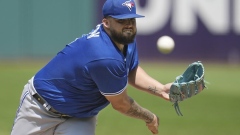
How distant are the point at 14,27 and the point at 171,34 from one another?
510 centimetres

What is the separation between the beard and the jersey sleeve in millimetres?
195

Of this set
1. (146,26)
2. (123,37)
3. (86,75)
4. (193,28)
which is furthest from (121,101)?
(193,28)

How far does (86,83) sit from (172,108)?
7.76 metres

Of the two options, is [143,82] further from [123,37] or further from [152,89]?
[123,37]

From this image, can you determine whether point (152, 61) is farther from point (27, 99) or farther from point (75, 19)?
point (27, 99)

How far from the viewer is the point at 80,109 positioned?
627cm

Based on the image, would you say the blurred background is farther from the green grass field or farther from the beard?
the beard

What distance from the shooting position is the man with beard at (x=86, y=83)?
5898 millimetres

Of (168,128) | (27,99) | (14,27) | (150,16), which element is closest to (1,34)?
(14,27)

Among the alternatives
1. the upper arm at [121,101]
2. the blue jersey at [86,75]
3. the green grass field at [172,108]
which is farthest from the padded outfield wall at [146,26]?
the upper arm at [121,101]

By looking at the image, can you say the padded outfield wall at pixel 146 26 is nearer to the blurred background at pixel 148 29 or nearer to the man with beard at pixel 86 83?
the blurred background at pixel 148 29

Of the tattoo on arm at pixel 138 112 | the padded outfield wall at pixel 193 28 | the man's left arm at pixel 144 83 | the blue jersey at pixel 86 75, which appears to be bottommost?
the padded outfield wall at pixel 193 28

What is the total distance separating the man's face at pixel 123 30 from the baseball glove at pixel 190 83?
73 centimetres

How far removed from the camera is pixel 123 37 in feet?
19.2
